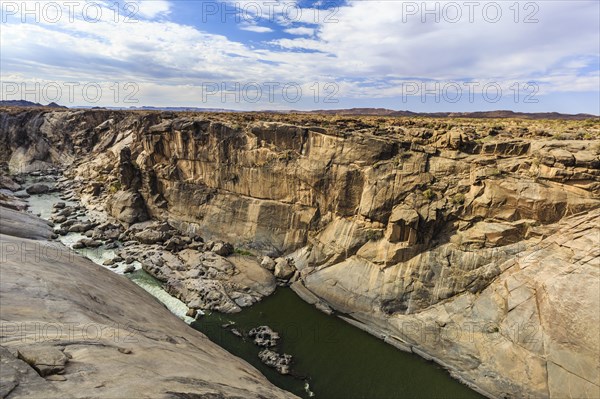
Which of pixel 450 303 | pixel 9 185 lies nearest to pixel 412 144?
pixel 450 303

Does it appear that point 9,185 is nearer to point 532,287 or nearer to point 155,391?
point 155,391

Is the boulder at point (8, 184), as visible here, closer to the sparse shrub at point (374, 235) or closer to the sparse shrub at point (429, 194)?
the sparse shrub at point (374, 235)

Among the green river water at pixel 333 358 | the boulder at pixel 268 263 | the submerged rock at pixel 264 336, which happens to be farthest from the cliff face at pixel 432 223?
the submerged rock at pixel 264 336

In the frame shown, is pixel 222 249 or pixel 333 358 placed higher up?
pixel 222 249

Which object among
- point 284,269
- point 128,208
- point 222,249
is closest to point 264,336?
point 284,269

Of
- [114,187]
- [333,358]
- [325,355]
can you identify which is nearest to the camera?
[333,358]

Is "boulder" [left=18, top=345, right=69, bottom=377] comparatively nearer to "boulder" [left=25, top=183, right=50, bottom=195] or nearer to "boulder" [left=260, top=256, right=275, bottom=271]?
"boulder" [left=260, top=256, right=275, bottom=271]

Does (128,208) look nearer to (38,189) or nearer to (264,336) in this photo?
(38,189)

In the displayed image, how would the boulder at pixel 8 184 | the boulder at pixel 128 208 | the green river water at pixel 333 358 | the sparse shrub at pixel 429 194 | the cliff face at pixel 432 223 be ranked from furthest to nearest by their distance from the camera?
the boulder at pixel 8 184, the boulder at pixel 128 208, the sparse shrub at pixel 429 194, the cliff face at pixel 432 223, the green river water at pixel 333 358
